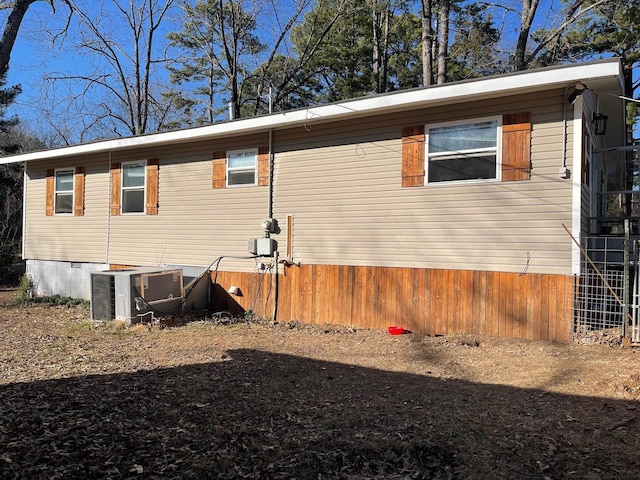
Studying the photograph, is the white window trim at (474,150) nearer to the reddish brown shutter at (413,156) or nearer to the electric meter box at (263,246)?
the reddish brown shutter at (413,156)

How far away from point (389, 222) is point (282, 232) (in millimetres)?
2024

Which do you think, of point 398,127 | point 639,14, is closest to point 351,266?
point 398,127

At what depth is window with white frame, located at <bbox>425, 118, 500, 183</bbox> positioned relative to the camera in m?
6.57

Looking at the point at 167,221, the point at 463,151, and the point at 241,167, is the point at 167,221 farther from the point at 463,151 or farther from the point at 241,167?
the point at 463,151

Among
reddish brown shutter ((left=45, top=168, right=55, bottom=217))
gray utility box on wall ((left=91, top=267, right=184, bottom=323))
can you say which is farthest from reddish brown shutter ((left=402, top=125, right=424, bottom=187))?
reddish brown shutter ((left=45, top=168, right=55, bottom=217))

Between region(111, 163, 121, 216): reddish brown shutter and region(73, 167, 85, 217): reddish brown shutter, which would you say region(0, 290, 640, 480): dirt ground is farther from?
region(73, 167, 85, 217): reddish brown shutter

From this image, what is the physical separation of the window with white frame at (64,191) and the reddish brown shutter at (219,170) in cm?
452

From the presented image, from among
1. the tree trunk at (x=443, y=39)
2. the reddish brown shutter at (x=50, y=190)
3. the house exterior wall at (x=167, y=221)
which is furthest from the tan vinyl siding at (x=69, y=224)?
the tree trunk at (x=443, y=39)

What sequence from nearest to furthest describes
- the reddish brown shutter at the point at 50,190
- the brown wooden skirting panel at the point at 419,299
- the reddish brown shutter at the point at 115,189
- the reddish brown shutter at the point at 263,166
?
the brown wooden skirting panel at the point at 419,299 < the reddish brown shutter at the point at 263,166 < the reddish brown shutter at the point at 115,189 < the reddish brown shutter at the point at 50,190

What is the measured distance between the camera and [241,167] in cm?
891

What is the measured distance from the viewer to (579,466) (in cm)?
279

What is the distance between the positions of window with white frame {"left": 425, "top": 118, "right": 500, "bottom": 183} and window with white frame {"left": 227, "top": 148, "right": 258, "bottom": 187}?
130 inches

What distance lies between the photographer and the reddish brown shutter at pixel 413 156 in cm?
705

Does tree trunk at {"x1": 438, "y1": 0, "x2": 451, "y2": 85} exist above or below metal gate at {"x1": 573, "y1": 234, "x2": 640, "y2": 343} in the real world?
above
